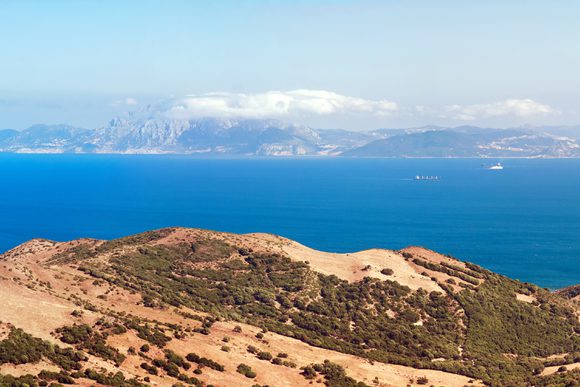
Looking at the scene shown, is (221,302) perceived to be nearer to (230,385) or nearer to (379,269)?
(379,269)

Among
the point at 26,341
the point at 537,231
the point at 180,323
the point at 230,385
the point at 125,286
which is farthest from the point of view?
the point at 537,231

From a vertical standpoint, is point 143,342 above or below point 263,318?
above

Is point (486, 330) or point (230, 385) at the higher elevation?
point (230, 385)

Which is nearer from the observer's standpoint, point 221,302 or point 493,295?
point 221,302

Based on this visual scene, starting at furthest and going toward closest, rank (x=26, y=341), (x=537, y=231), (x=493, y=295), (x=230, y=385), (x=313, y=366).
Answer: (x=537, y=231)
(x=493, y=295)
(x=313, y=366)
(x=230, y=385)
(x=26, y=341)

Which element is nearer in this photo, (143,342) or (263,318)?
(143,342)

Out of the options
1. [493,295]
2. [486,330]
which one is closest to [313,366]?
[486,330]

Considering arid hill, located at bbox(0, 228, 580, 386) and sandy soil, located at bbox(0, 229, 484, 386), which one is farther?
sandy soil, located at bbox(0, 229, 484, 386)

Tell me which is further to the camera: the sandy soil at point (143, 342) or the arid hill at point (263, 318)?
the sandy soil at point (143, 342)
